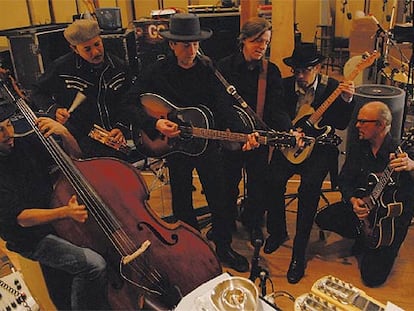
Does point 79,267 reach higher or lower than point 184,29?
lower

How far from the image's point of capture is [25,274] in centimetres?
222

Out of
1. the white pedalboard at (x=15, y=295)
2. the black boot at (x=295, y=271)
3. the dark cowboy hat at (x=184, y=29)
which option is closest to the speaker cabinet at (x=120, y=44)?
the dark cowboy hat at (x=184, y=29)

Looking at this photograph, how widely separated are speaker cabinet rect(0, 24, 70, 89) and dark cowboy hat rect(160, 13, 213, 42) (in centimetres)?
60

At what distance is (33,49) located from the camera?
2.25m

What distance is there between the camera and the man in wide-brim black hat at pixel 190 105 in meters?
2.55

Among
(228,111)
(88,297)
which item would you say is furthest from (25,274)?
(228,111)

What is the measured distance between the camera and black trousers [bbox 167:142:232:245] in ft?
9.14

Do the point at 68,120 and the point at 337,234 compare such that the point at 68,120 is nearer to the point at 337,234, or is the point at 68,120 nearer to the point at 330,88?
the point at 330,88

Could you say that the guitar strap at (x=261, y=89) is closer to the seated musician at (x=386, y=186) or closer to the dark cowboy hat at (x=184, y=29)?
the dark cowboy hat at (x=184, y=29)

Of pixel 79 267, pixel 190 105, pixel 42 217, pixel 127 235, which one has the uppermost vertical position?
pixel 190 105

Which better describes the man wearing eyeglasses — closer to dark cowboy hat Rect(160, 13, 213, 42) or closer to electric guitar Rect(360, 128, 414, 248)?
electric guitar Rect(360, 128, 414, 248)

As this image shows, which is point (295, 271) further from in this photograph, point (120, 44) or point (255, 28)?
point (120, 44)

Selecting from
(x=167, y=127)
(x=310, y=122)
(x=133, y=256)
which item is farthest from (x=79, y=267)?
(x=310, y=122)

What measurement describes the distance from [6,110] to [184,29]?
109cm
